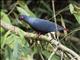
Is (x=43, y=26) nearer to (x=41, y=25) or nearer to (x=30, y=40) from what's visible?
(x=41, y=25)

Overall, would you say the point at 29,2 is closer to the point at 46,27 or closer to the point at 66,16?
the point at 66,16

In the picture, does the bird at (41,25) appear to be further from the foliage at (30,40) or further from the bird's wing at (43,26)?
the foliage at (30,40)

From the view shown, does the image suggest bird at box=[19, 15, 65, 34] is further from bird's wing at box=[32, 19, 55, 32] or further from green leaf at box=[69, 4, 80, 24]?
green leaf at box=[69, 4, 80, 24]

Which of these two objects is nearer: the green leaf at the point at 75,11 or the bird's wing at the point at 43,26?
the bird's wing at the point at 43,26

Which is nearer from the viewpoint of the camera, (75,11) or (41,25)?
(41,25)

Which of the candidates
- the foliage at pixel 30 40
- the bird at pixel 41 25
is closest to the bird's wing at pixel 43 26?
the bird at pixel 41 25

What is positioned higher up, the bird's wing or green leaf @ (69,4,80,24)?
green leaf @ (69,4,80,24)

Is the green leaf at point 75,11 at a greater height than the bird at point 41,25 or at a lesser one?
greater

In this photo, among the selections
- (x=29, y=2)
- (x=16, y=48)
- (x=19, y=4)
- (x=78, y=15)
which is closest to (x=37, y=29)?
(x=16, y=48)

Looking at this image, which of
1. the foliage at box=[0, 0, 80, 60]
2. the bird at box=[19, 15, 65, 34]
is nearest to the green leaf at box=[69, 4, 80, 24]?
the foliage at box=[0, 0, 80, 60]

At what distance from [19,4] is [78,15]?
2.77 feet

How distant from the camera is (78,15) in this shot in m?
1.77

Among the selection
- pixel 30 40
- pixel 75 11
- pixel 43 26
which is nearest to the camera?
pixel 43 26

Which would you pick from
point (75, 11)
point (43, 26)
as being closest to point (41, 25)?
point (43, 26)
